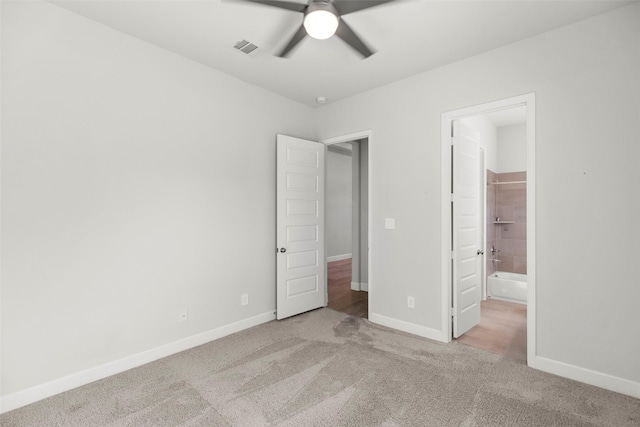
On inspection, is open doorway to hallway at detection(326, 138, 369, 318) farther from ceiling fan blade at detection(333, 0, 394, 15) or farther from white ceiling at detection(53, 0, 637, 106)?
ceiling fan blade at detection(333, 0, 394, 15)

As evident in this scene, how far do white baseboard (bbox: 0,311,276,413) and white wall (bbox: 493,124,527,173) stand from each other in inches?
195

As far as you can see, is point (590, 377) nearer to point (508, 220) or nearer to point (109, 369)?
point (508, 220)

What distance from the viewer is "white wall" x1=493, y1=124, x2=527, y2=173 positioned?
5305 mm

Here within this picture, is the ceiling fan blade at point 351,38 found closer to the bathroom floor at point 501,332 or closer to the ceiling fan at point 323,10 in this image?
the ceiling fan at point 323,10

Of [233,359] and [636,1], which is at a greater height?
[636,1]

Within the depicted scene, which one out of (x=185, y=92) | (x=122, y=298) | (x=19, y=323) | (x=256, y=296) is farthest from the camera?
(x=256, y=296)

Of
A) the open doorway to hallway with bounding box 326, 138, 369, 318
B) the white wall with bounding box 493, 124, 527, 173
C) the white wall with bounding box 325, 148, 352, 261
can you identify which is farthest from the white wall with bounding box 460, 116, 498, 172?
the white wall with bounding box 325, 148, 352, 261

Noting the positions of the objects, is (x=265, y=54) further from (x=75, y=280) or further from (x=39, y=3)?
(x=75, y=280)

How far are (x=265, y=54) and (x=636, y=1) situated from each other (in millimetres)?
2844

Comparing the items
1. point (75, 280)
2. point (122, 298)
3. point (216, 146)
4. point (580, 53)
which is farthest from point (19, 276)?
point (580, 53)

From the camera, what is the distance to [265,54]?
294cm

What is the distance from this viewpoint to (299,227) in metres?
4.00

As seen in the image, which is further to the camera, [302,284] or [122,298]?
[302,284]

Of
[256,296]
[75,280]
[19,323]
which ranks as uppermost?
[75,280]
